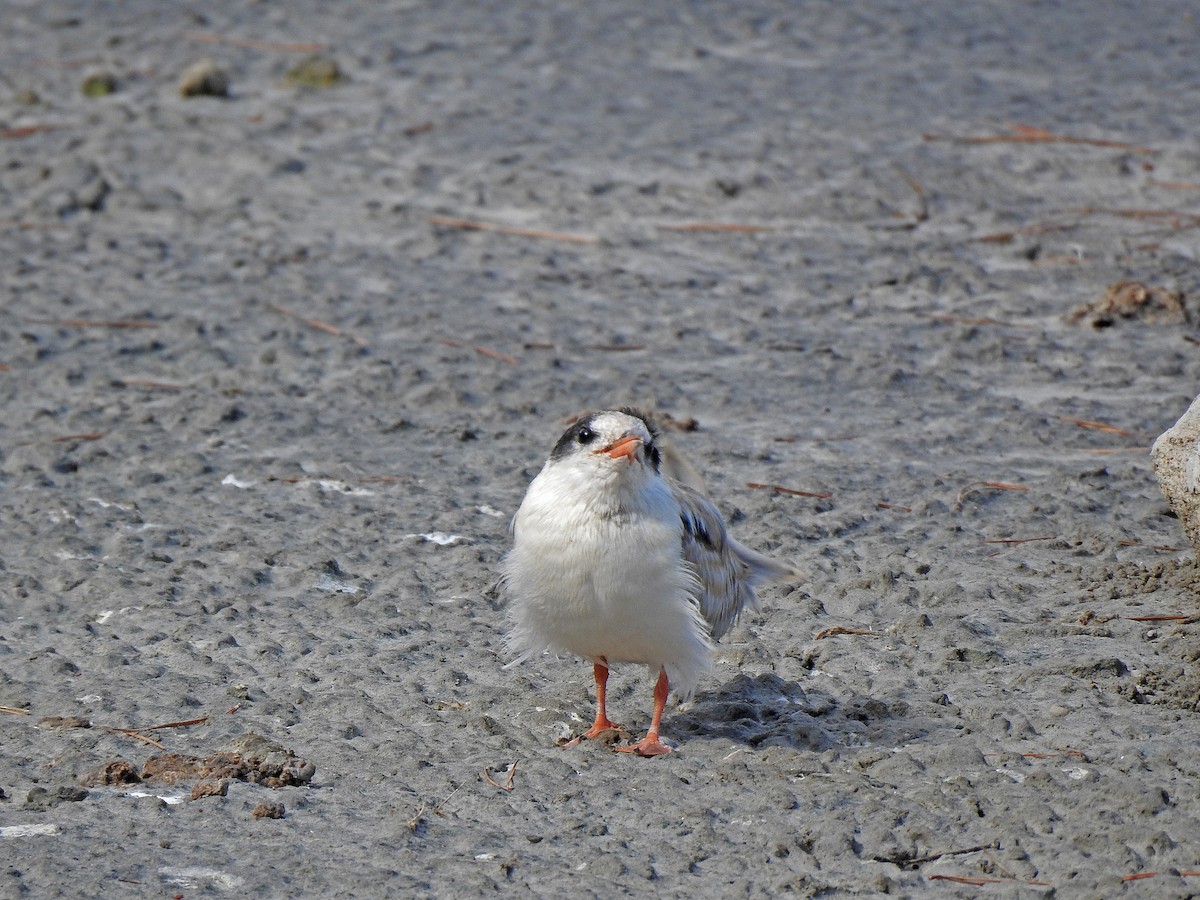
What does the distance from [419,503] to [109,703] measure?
1.81 m

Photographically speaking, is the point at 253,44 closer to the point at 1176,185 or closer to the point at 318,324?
the point at 318,324

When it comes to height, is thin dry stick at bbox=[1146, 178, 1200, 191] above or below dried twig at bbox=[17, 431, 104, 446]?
above

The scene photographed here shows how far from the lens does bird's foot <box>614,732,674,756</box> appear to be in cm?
472

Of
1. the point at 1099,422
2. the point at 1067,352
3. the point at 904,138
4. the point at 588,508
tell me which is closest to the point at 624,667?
the point at 588,508

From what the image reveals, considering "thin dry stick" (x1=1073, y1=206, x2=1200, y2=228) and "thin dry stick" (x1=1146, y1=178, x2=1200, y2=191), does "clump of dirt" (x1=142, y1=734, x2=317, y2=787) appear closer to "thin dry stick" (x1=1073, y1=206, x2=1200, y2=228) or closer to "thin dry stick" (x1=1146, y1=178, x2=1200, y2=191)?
"thin dry stick" (x1=1073, y1=206, x2=1200, y2=228)

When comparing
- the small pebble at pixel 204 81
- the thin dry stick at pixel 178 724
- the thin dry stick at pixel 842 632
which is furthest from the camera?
the small pebble at pixel 204 81

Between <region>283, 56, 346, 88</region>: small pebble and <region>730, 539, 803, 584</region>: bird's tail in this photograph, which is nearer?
<region>730, 539, 803, 584</region>: bird's tail

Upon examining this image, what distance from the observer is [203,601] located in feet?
18.5

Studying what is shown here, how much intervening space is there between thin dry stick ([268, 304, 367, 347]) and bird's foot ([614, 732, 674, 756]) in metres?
3.61

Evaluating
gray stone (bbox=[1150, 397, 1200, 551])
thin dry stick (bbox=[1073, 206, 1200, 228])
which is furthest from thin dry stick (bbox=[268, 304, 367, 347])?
thin dry stick (bbox=[1073, 206, 1200, 228])

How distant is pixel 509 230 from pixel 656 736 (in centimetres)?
476

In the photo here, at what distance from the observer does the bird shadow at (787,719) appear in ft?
15.4

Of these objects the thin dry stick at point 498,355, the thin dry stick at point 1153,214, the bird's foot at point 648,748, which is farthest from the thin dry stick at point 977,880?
the thin dry stick at point 1153,214

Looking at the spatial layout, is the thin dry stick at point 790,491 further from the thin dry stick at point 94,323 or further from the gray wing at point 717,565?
the thin dry stick at point 94,323
